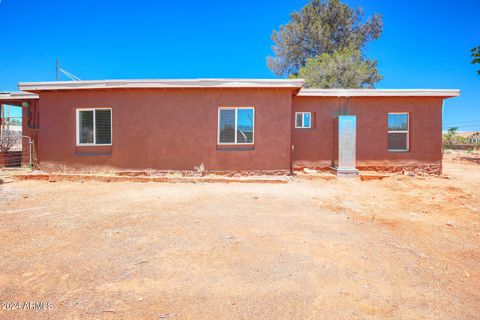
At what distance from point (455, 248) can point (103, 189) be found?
7543 millimetres

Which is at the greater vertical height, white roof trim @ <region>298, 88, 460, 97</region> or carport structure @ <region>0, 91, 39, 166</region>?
white roof trim @ <region>298, 88, 460, 97</region>

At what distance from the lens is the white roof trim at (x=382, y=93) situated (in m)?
9.05

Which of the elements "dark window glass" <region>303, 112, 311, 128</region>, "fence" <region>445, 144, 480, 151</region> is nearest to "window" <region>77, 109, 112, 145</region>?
"dark window glass" <region>303, 112, 311, 128</region>

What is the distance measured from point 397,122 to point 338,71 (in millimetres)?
7085

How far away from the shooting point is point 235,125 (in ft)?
28.0

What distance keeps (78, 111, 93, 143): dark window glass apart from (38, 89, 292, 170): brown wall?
0.73ft

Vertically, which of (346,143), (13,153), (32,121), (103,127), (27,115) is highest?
(27,115)

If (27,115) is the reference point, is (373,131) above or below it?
below

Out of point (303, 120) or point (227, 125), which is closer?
point (227, 125)

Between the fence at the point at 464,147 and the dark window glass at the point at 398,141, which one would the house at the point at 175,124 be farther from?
the fence at the point at 464,147

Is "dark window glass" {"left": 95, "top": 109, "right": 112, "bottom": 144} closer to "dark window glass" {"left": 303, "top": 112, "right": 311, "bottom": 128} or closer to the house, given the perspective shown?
the house

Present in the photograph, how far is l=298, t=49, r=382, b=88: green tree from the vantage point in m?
15.5

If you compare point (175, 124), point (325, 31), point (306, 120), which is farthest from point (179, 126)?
point (325, 31)

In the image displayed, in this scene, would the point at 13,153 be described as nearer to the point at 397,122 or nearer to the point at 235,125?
the point at 235,125
